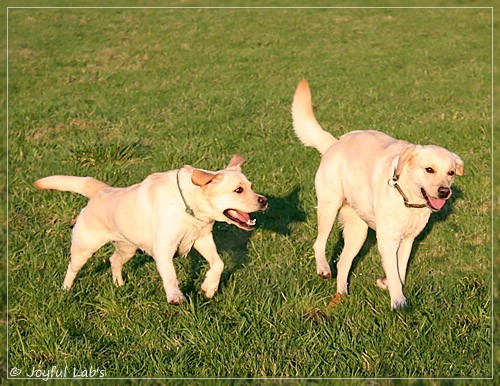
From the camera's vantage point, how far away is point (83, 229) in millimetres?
6344

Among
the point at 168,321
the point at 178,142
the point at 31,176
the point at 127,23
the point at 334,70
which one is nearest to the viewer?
the point at 168,321

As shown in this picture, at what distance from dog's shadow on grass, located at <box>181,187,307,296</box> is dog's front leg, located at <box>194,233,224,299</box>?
12 centimetres

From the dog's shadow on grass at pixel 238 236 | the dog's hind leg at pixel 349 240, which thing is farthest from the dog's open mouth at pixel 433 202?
the dog's shadow on grass at pixel 238 236

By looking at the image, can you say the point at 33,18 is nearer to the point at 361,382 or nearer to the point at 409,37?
the point at 409,37

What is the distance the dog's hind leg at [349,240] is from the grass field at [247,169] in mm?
106

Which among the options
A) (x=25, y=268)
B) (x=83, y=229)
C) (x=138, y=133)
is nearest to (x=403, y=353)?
(x=83, y=229)

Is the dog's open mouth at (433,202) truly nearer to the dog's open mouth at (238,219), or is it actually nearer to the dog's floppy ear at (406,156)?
the dog's floppy ear at (406,156)

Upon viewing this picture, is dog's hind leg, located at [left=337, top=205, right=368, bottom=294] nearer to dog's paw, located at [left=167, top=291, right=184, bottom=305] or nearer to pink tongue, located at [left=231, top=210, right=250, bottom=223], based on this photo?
pink tongue, located at [left=231, top=210, right=250, bottom=223]

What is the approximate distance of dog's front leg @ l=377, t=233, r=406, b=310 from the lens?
227 inches

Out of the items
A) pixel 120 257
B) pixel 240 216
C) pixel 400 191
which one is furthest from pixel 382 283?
pixel 120 257

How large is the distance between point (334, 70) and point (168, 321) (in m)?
11.2

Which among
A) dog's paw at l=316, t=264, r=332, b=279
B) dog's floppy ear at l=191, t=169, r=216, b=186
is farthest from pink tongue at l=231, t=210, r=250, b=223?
dog's paw at l=316, t=264, r=332, b=279

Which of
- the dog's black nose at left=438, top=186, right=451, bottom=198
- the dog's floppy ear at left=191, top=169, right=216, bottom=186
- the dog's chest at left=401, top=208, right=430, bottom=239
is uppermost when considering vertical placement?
the dog's floppy ear at left=191, top=169, right=216, bottom=186

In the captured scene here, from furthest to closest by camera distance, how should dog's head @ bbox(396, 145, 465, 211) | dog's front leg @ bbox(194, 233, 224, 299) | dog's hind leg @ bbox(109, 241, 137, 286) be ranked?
dog's hind leg @ bbox(109, 241, 137, 286) < dog's front leg @ bbox(194, 233, 224, 299) < dog's head @ bbox(396, 145, 465, 211)
